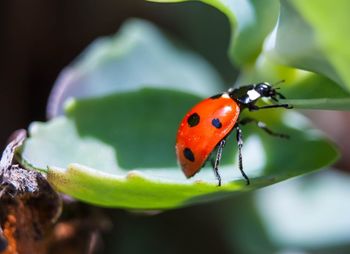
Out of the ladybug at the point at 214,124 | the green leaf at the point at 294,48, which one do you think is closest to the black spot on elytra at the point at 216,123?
the ladybug at the point at 214,124

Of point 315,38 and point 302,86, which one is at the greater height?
point 315,38

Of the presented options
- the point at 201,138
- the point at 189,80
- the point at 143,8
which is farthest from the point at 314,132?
the point at 143,8

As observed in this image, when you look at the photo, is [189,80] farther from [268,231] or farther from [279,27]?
[279,27]

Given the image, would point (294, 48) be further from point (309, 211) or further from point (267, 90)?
point (309, 211)

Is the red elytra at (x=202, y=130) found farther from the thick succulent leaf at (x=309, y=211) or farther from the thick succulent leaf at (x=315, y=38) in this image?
the thick succulent leaf at (x=309, y=211)

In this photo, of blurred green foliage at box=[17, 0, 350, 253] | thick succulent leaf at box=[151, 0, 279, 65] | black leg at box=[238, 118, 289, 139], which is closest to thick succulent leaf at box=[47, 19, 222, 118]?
blurred green foliage at box=[17, 0, 350, 253]

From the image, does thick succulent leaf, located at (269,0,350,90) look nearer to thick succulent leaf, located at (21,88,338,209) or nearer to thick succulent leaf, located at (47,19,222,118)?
thick succulent leaf, located at (21,88,338,209)

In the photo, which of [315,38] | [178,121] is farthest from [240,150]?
[315,38]
